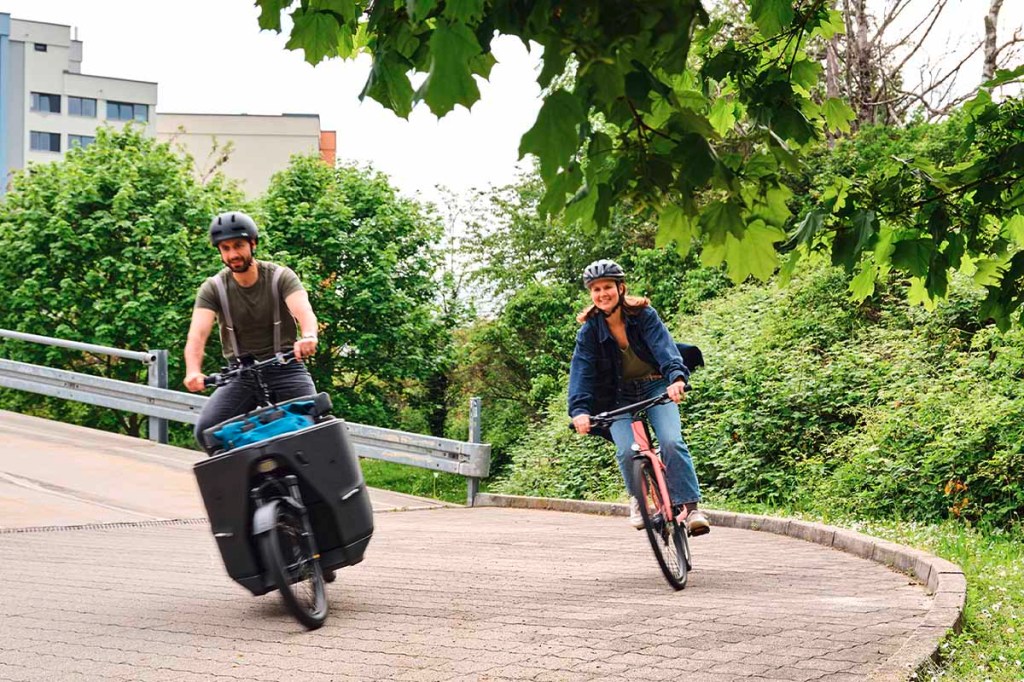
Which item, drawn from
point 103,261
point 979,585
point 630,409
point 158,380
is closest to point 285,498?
point 630,409

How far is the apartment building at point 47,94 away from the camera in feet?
283

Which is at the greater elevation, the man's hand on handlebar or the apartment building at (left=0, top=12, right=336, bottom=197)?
the apartment building at (left=0, top=12, right=336, bottom=197)

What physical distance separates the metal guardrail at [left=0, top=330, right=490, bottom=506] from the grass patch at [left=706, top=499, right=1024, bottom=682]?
3.62 metres

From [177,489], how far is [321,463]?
7.47 m

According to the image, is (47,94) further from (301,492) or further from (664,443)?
(301,492)

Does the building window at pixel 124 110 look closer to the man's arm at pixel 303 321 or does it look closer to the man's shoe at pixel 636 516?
the man's arm at pixel 303 321

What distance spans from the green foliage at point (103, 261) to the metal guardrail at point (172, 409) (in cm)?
554

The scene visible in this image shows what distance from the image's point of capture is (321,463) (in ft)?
21.1

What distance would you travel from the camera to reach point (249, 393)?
685 centimetres

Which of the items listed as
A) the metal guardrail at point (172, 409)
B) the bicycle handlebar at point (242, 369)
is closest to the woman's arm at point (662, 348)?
the bicycle handlebar at point (242, 369)

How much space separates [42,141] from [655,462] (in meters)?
88.8

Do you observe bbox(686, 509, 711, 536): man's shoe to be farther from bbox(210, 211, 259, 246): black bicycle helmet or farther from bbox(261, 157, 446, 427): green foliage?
bbox(261, 157, 446, 427): green foliage

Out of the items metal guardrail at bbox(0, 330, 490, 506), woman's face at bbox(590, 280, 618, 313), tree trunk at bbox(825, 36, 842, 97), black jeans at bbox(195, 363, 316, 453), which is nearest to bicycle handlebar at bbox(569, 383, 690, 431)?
woman's face at bbox(590, 280, 618, 313)

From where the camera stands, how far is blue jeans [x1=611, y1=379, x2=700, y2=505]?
7578 mm
